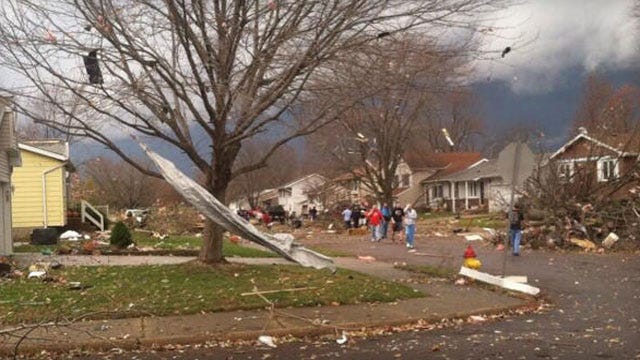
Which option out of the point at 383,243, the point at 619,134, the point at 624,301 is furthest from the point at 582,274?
the point at 619,134

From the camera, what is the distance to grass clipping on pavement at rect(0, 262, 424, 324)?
11.4 meters

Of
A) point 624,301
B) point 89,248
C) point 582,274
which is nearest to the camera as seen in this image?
point 624,301

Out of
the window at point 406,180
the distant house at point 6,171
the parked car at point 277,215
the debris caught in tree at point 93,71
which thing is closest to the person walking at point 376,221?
the distant house at point 6,171

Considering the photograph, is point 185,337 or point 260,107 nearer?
point 185,337

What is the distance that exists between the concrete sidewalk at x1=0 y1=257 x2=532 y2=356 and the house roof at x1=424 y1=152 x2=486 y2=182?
57.8 m

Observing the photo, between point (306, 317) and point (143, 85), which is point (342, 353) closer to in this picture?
point (306, 317)

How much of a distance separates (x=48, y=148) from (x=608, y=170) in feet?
80.1

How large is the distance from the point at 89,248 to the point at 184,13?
11882mm

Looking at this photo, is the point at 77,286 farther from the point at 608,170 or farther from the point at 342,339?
the point at 608,170

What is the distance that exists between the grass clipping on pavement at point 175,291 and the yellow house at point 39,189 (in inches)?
721

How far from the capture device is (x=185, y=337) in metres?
9.62

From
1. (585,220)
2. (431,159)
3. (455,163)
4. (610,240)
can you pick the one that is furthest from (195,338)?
(431,159)

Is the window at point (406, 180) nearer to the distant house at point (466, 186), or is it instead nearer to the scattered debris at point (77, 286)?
the distant house at point (466, 186)

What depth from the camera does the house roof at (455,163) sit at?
70.7 meters
